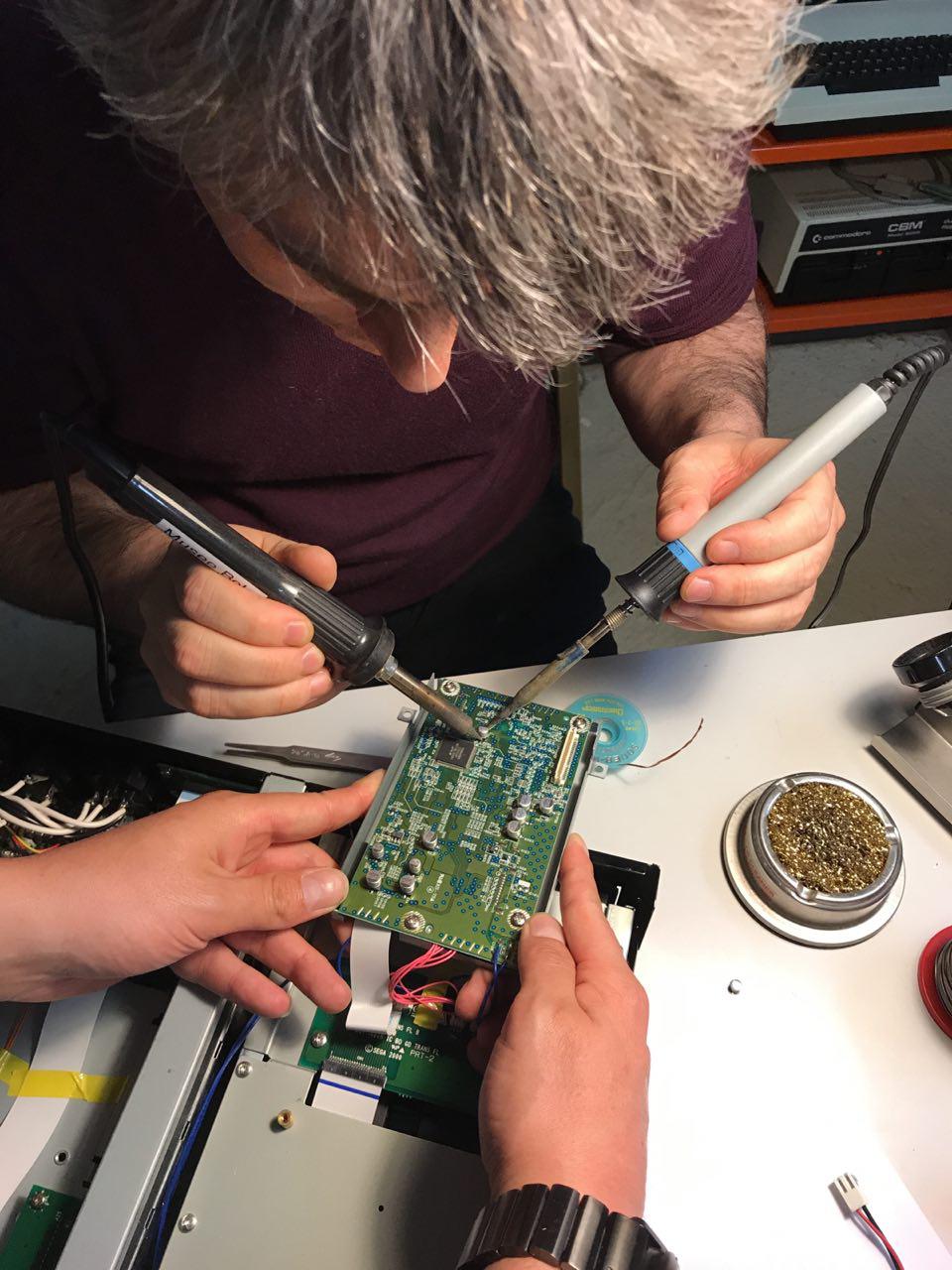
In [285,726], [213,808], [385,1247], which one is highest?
A: [285,726]

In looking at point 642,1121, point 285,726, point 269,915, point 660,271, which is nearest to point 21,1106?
point 269,915

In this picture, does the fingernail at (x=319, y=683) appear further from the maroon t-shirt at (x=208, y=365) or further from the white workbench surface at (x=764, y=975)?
the maroon t-shirt at (x=208, y=365)

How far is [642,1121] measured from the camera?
721mm

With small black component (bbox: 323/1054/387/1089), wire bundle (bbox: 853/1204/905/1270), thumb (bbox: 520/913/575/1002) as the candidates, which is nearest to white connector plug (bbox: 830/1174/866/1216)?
wire bundle (bbox: 853/1204/905/1270)

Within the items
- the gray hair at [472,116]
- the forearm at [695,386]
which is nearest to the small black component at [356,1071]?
the gray hair at [472,116]

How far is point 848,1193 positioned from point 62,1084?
720 millimetres

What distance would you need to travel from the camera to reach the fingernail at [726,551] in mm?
868

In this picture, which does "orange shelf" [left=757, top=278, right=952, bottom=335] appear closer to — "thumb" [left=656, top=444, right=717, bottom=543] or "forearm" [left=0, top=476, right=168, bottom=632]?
"thumb" [left=656, top=444, right=717, bottom=543]

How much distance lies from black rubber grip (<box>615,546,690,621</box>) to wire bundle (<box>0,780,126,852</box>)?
59 centimetres

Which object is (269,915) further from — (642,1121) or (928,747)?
(928,747)

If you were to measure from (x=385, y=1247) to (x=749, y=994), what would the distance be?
404 mm

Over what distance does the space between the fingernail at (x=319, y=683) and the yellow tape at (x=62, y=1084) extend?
40 centimetres

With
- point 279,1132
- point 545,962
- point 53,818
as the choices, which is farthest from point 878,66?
point 279,1132

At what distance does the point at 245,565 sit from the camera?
0.79m
